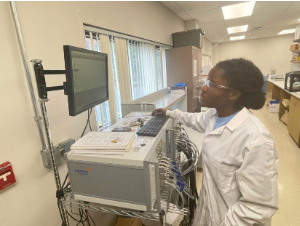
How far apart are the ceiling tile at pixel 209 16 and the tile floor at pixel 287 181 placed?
2.81 metres

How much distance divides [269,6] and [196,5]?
150 cm

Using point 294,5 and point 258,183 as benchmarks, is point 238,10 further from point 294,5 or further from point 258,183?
point 258,183

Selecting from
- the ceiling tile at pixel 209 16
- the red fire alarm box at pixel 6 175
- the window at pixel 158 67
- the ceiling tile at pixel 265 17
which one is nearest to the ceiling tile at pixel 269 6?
the ceiling tile at pixel 265 17

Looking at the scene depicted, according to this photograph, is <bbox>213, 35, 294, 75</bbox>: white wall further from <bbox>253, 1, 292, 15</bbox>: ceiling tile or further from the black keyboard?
the black keyboard

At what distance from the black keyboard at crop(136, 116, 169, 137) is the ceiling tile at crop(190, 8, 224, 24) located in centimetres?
339

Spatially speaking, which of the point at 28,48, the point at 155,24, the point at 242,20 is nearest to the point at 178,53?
the point at 155,24

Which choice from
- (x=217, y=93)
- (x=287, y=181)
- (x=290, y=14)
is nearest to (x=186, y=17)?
(x=290, y=14)

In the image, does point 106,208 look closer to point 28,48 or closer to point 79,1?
point 28,48

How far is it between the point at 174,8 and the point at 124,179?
11.5 feet

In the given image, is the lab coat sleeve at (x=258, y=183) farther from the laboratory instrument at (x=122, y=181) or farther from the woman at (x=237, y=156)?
the laboratory instrument at (x=122, y=181)

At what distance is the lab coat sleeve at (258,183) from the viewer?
75 cm

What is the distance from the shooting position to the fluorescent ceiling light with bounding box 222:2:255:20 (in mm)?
3477

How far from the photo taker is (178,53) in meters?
3.40

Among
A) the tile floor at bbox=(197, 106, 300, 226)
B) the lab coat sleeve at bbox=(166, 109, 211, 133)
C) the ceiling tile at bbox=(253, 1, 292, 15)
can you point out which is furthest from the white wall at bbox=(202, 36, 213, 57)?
the lab coat sleeve at bbox=(166, 109, 211, 133)
